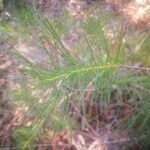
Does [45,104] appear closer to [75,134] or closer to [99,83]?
[99,83]

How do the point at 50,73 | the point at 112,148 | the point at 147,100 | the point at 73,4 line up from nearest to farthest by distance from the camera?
1. the point at 50,73
2. the point at 147,100
3. the point at 112,148
4. the point at 73,4

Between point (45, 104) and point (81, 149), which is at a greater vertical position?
point (45, 104)

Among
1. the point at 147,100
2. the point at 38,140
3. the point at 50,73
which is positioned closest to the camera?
the point at 50,73

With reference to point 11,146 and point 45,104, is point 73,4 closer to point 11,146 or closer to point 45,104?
point 11,146

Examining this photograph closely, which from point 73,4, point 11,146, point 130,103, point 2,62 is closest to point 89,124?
point 130,103

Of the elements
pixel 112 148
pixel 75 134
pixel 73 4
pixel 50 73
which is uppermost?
pixel 73 4

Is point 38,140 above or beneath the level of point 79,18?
beneath

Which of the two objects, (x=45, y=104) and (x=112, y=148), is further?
(x=112, y=148)

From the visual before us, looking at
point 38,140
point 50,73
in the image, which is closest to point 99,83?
point 50,73

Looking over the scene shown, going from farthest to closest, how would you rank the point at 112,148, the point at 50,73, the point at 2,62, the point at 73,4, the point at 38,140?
the point at 73,4 < the point at 2,62 < the point at 38,140 < the point at 112,148 < the point at 50,73
